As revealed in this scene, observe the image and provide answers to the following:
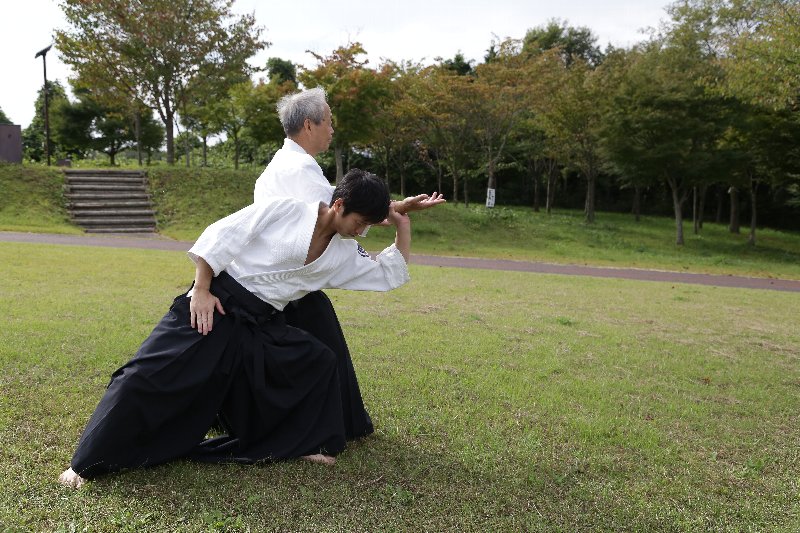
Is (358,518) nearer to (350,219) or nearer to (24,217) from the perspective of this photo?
(350,219)

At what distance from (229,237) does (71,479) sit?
4.62 ft

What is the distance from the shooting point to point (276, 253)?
324 cm

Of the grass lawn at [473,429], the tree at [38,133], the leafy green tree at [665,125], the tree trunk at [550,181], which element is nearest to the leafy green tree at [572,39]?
the tree trunk at [550,181]

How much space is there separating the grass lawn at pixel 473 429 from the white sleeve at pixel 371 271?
990mm

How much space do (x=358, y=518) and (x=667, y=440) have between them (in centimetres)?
235

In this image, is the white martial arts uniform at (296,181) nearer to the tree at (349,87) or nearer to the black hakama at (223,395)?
the black hakama at (223,395)

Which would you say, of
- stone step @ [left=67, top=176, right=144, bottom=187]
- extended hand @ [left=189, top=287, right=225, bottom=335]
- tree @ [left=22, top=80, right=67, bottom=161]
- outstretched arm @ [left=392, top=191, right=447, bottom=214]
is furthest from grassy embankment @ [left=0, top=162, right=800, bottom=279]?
tree @ [left=22, top=80, right=67, bottom=161]

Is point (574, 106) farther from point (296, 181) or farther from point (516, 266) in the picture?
point (296, 181)

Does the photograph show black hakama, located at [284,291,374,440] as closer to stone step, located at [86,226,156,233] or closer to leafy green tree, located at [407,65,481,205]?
stone step, located at [86,226,156,233]

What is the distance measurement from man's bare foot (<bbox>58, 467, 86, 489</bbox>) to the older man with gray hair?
4.33 feet

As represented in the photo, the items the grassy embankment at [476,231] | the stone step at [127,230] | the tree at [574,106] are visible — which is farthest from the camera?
the tree at [574,106]

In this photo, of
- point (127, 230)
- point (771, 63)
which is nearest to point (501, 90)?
point (771, 63)

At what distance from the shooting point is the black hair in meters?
3.23

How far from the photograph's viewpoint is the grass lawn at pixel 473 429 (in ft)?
9.87
